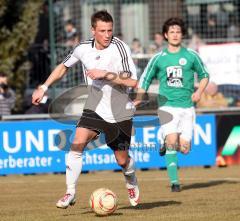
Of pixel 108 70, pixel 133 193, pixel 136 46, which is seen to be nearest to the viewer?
pixel 108 70

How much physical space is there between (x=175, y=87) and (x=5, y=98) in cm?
725

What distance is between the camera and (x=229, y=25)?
24375mm

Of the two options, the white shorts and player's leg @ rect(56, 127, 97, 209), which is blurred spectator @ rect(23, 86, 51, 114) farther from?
player's leg @ rect(56, 127, 97, 209)

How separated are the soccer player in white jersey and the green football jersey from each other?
11.0ft

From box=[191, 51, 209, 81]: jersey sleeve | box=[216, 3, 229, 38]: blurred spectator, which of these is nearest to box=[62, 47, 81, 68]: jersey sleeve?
box=[191, 51, 209, 81]: jersey sleeve

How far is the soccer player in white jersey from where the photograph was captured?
10594mm

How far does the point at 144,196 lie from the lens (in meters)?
13.4

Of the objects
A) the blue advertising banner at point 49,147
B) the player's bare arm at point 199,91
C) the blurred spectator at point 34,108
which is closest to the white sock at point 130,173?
the player's bare arm at point 199,91

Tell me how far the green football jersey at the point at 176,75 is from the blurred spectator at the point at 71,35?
339 inches

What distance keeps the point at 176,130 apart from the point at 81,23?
417 inches

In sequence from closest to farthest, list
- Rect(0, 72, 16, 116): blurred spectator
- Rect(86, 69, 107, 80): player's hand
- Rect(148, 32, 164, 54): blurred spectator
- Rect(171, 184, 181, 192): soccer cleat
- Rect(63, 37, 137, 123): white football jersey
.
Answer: Rect(86, 69, 107, 80): player's hand → Rect(63, 37, 137, 123): white football jersey → Rect(171, 184, 181, 192): soccer cleat → Rect(0, 72, 16, 116): blurred spectator → Rect(148, 32, 164, 54): blurred spectator

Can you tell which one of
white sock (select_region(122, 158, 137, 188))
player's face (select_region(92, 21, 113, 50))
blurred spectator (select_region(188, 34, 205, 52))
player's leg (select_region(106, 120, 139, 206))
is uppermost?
player's face (select_region(92, 21, 113, 50))

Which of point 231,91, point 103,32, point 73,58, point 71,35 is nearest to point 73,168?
point 73,58

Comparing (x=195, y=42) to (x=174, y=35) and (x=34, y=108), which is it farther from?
(x=174, y=35)
